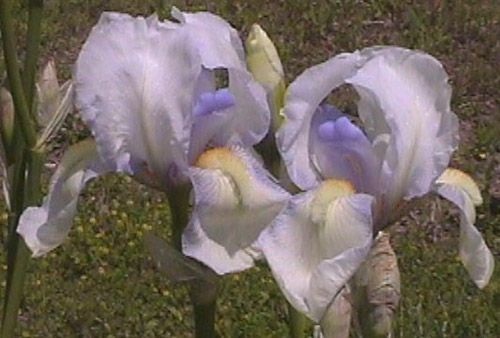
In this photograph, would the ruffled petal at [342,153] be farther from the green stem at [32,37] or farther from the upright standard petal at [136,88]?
the green stem at [32,37]

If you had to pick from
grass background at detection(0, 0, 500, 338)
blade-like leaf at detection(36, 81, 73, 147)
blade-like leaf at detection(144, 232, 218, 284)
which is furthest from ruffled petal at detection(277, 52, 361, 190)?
grass background at detection(0, 0, 500, 338)

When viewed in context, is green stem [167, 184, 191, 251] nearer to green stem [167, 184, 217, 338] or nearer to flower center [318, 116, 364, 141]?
green stem [167, 184, 217, 338]

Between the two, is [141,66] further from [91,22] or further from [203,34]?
[91,22]

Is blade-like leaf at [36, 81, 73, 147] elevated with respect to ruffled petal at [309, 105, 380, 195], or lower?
lower

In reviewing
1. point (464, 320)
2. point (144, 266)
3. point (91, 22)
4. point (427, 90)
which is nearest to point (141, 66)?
point (427, 90)

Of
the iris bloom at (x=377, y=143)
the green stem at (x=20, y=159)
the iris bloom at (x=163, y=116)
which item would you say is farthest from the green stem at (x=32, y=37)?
the iris bloom at (x=377, y=143)

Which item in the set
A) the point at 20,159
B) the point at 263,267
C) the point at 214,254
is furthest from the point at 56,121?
the point at 263,267
